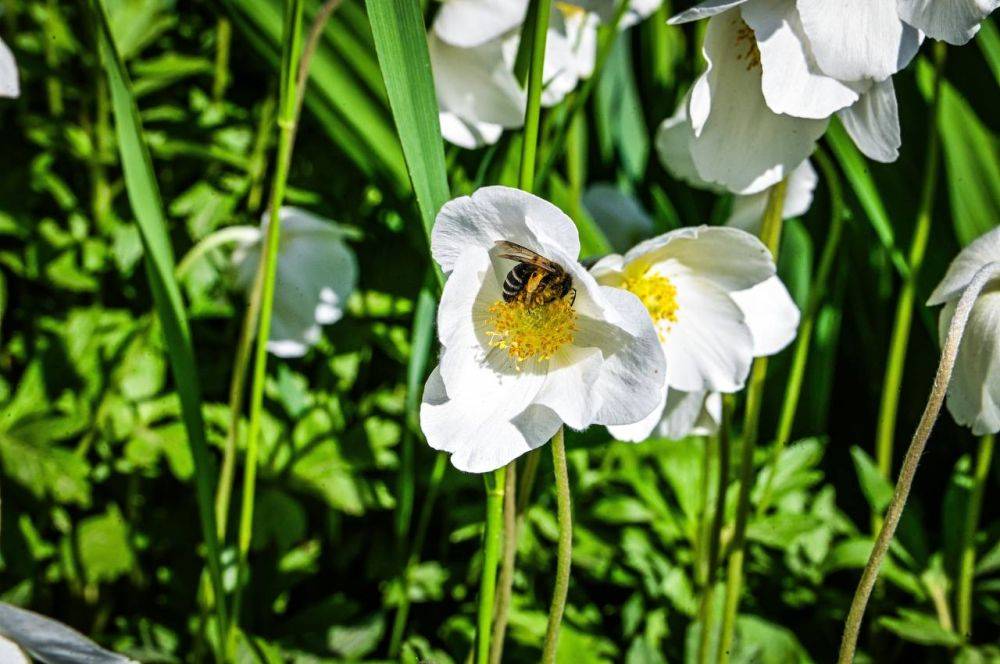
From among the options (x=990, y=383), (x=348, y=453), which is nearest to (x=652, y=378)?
(x=990, y=383)

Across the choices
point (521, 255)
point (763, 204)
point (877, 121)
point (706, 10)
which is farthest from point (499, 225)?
point (763, 204)

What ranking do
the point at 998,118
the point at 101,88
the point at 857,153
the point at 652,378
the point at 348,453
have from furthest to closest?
the point at 998,118 → the point at 857,153 → the point at 101,88 → the point at 348,453 → the point at 652,378

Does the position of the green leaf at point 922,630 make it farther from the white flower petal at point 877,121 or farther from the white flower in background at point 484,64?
the white flower in background at point 484,64

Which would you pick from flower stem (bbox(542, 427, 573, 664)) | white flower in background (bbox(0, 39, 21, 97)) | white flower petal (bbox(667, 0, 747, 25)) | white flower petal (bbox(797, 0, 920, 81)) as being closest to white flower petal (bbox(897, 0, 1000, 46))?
white flower petal (bbox(797, 0, 920, 81))

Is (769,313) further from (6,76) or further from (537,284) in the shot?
(6,76)

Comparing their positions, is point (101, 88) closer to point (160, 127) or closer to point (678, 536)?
point (160, 127)

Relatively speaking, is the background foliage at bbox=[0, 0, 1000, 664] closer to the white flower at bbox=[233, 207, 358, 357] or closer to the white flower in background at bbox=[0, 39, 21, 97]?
the white flower at bbox=[233, 207, 358, 357]
